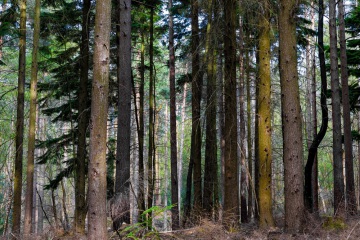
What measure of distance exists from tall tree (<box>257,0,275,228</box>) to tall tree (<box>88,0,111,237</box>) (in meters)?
3.80

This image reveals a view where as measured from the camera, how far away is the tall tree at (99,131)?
606 cm

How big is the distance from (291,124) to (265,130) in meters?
1.30

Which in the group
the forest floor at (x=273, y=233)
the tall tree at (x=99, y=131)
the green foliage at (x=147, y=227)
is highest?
the tall tree at (x=99, y=131)

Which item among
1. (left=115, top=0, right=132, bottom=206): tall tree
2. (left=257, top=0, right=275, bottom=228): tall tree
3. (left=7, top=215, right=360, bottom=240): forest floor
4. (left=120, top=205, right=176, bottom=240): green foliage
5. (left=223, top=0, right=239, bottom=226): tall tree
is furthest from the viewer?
(left=115, top=0, right=132, bottom=206): tall tree

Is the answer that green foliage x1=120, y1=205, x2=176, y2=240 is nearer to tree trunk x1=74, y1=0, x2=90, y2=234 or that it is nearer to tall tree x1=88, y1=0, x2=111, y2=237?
tall tree x1=88, y1=0, x2=111, y2=237

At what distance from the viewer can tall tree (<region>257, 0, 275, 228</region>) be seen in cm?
838

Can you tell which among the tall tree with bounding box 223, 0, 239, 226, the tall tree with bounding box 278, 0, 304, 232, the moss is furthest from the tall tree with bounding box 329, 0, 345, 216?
the tall tree with bounding box 278, 0, 304, 232

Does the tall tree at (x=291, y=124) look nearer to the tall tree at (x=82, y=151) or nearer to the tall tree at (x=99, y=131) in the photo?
the tall tree at (x=99, y=131)

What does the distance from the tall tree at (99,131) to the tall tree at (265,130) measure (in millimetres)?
3803

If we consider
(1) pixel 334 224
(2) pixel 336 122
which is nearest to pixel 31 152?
(1) pixel 334 224

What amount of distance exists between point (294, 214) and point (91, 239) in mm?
3916

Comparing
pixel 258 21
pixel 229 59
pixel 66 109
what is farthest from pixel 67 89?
pixel 258 21

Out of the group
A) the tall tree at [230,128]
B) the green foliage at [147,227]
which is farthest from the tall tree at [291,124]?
the green foliage at [147,227]

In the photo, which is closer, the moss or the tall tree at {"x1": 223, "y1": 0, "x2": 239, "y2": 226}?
the moss
